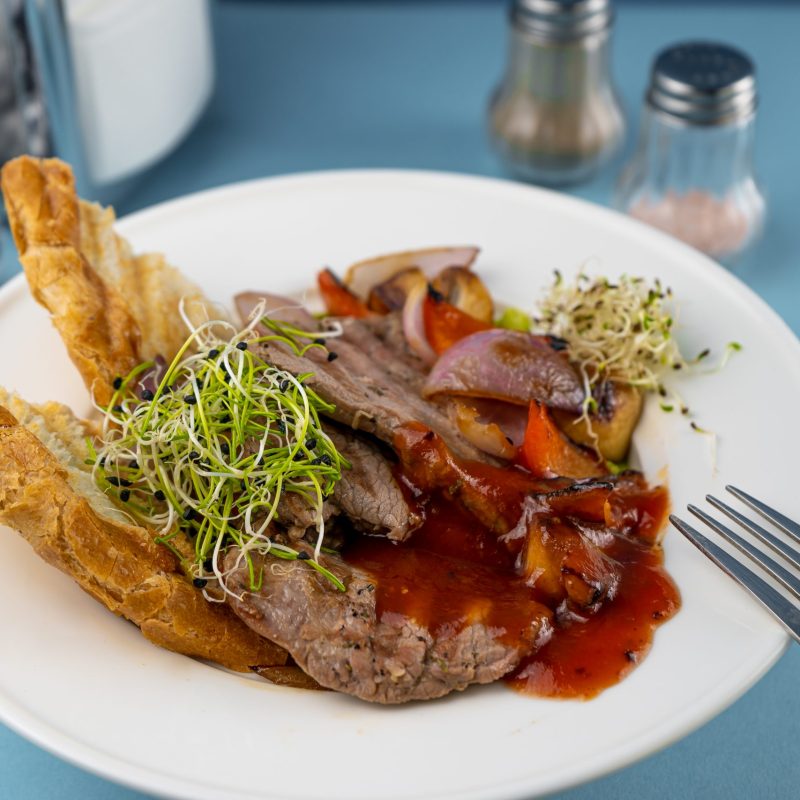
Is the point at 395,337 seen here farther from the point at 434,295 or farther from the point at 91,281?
the point at 91,281

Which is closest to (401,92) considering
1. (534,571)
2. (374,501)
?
(374,501)

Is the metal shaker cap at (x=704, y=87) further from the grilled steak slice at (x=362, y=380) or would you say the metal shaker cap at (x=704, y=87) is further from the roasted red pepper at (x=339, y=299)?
the grilled steak slice at (x=362, y=380)

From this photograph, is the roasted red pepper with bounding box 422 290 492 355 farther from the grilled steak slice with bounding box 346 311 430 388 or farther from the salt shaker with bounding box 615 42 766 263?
the salt shaker with bounding box 615 42 766 263

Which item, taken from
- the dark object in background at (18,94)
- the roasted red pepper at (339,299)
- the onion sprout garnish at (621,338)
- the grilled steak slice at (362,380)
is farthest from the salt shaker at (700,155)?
the dark object in background at (18,94)

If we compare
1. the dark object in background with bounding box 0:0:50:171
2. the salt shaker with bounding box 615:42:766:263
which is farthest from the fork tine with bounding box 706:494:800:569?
the dark object in background with bounding box 0:0:50:171

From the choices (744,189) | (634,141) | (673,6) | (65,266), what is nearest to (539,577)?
(65,266)
